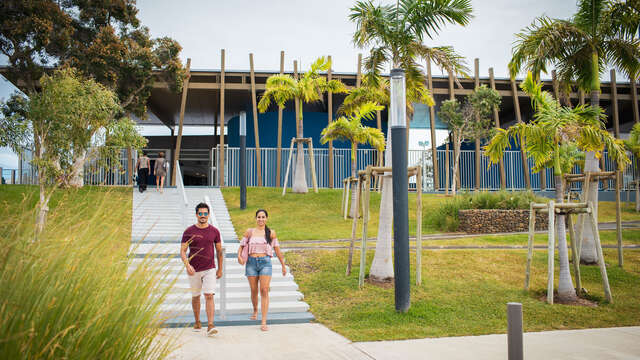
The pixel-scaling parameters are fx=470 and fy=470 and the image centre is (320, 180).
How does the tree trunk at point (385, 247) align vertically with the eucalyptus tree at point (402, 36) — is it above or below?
below

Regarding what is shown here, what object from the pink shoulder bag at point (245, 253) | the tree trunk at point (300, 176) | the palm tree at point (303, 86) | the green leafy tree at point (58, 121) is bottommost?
the pink shoulder bag at point (245, 253)

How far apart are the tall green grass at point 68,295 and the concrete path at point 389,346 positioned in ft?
8.65

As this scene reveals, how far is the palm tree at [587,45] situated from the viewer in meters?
9.55

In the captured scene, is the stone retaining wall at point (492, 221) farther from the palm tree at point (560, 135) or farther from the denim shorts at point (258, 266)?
the denim shorts at point (258, 266)

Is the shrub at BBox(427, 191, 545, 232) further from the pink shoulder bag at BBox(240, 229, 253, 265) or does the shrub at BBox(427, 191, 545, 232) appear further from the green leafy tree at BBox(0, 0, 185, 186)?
the green leafy tree at BBox(0, 0, 185, 186)

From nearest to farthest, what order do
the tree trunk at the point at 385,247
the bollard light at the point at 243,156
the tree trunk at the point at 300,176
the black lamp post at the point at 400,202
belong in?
the black lamp post at the point at 400,202 < the tree trunk at the point at 385,247 < the bollard light at the point at 243,156 < the tree trunk at the point at 300,176

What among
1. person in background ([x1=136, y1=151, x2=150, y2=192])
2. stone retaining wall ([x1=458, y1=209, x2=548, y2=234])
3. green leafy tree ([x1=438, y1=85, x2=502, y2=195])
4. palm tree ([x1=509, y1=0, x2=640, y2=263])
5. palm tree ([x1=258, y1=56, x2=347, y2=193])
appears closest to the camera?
palm tree ([x1=509, y1=0, x2=640, y2=263])

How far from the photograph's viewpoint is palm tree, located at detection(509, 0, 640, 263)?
955 centimetres

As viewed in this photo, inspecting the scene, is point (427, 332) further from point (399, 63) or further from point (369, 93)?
point (369, 93)

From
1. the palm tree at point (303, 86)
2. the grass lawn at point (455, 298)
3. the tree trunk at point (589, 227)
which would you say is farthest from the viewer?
the palm tree at point (303, 86)

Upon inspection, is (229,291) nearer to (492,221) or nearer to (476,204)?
(492,221)

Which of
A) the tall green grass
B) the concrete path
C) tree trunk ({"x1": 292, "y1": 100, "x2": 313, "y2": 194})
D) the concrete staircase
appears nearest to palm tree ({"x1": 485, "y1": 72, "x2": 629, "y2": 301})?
the concrete path

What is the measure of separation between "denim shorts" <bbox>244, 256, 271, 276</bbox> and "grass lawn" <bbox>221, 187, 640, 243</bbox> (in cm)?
570

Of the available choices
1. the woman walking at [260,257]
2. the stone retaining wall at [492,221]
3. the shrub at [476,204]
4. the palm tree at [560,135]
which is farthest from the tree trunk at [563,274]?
the shrub at [476,204]
